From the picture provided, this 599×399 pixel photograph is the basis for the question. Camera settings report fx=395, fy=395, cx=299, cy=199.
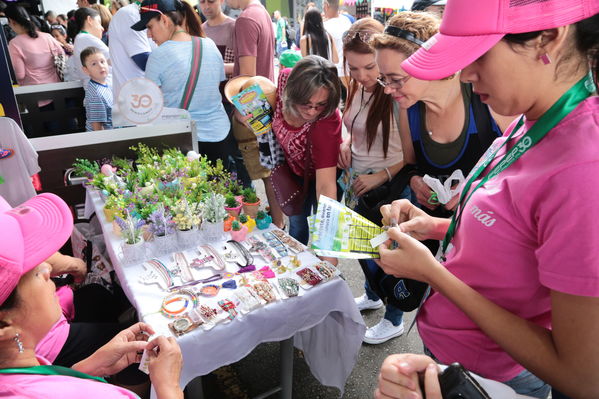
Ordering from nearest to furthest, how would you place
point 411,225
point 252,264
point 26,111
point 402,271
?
point 402,271 < point 411,225 < point 252,264 < point 26,111

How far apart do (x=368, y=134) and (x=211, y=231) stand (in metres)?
1.06

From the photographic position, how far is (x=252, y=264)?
191cm

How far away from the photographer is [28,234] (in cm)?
99

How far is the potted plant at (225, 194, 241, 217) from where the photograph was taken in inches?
86.8

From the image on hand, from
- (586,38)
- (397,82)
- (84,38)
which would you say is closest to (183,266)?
(397,82)

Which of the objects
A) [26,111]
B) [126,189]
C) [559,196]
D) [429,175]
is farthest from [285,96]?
[26,111]

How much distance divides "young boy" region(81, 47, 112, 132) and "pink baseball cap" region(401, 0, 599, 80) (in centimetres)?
399

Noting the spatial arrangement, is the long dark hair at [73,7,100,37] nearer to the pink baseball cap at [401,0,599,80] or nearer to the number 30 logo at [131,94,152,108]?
the number 30 logo at [131,94,152,108]

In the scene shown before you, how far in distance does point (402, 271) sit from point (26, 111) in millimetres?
4875

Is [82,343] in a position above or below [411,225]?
below

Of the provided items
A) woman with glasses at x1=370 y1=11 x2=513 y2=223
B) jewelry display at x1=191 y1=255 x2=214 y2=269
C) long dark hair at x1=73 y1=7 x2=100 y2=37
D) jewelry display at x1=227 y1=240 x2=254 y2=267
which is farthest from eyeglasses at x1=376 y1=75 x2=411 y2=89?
long dark hair at x1=73 y1=7 x2=100 y2=37

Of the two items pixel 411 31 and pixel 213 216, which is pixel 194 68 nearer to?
pixel 213 216

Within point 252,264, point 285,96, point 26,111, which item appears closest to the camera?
point 252,264

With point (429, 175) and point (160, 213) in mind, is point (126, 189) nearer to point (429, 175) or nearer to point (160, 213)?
point (160, 213)
